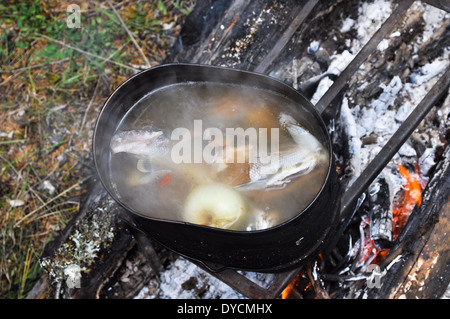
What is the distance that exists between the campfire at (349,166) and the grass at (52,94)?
1.78 feet

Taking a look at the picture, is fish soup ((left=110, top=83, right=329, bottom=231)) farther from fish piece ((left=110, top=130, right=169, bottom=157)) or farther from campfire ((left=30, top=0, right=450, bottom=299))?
campfire ((left=30, top=0, right=450, bottom=299))

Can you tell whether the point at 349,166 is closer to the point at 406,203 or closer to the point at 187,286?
the point at 406,203

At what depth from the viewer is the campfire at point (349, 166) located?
2.30 meters

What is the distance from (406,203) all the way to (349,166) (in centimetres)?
43

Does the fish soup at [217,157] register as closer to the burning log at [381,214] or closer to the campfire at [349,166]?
the campfire at [349,166]

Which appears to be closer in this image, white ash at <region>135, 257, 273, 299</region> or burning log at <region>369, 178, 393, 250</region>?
burning log at <region>369, 178, 393, 250</region>

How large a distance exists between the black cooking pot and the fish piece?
0.08 m

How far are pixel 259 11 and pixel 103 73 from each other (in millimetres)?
1546

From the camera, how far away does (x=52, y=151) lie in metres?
Result: 3.49

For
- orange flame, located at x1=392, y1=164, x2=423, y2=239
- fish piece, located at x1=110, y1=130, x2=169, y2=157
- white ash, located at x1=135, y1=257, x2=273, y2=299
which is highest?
orange flame, located at x1=392, y1=164, x2=423, y2=239

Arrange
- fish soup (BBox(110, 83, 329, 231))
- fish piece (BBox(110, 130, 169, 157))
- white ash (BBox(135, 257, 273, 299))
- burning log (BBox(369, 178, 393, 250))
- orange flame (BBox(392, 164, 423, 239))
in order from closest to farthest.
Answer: fish soup (BBox(110, 83, 329, 231))
fish piece (BBox(110, 130, 169, 157))
burning log (BBox(369, 178, 393, 250))
orange flame (BBox(392, 164, 423, 239))
white ash (BBox(135, 257, 273, 299))

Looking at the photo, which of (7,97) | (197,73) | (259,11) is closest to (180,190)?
(197,73)

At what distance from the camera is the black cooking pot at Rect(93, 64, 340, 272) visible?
1852 millimetres

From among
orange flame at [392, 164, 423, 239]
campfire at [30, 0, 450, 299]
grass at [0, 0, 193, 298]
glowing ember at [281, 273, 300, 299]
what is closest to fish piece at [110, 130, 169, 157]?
campfire at [30, 0, 450, 299]
